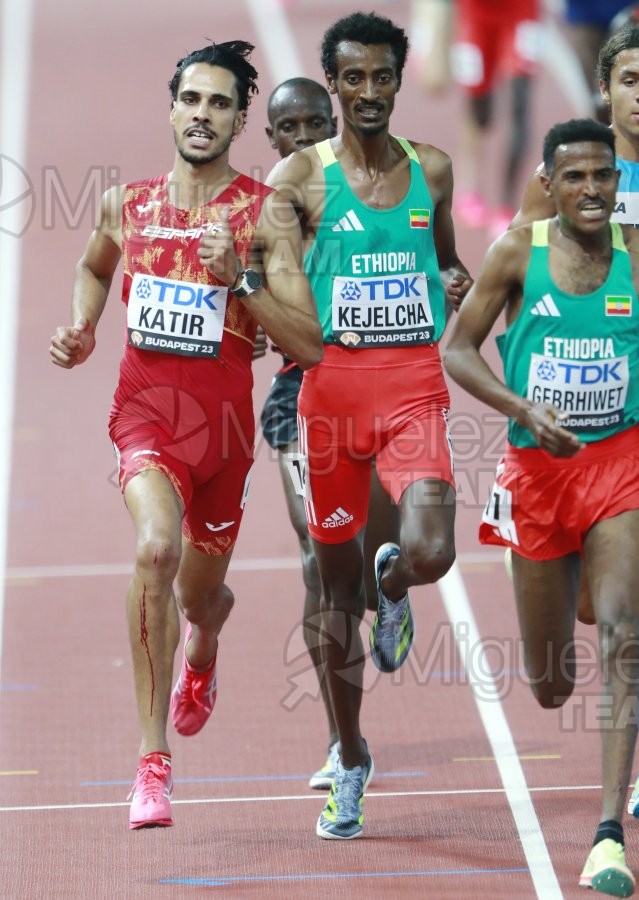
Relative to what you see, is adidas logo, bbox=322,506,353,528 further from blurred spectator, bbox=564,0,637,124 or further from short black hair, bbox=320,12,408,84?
blurred spectator, bbox=564,0,637,124

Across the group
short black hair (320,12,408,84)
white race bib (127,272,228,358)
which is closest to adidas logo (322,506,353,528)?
white race bib (127,272,228,358)

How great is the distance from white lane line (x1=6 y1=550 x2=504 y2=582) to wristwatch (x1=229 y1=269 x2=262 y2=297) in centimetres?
395

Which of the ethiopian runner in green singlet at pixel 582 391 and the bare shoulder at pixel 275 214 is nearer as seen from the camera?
the ethiopian runner in green singlet at pixel 582 391

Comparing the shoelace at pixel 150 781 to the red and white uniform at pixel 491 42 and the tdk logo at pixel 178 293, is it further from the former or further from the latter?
the red and white uniform at pixel 491 42

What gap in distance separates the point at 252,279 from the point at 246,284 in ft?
0.10

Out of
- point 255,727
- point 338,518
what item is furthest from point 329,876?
point 255,727

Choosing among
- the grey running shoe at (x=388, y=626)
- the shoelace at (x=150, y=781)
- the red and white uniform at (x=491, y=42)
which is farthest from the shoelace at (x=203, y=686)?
the red and white uniform at (x=491, y=42)

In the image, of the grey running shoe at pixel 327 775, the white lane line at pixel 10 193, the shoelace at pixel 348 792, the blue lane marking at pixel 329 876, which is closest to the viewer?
the blue lane marking at pixel 329 876

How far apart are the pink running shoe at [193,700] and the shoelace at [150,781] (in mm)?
1252

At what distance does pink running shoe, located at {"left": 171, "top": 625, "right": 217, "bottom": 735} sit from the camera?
7.15m

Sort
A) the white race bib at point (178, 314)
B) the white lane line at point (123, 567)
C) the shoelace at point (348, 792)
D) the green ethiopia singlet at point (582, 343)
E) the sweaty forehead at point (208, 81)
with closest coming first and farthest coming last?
the green ethiopia singlet at point (582, 343) < the white race bib at point (178, 314) < the sweaty forehead at point (208, 81) < the shoelace at point (348, 792) < the white lane line at point (123, 567)

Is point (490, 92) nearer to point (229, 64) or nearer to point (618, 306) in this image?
point (229, 64)

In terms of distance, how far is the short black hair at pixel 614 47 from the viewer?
6605 mm

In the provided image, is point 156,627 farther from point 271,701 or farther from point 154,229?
point 271,701
